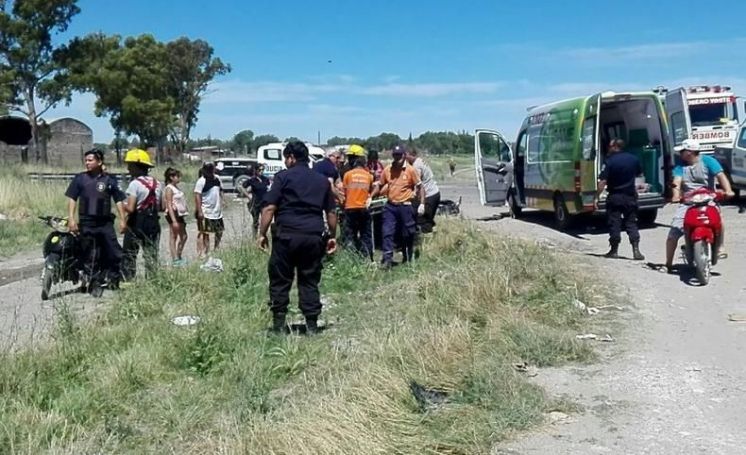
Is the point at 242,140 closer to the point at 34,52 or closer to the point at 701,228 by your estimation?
the point at 34,52

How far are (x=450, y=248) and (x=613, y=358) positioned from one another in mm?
5181

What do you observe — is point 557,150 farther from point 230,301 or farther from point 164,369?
point 164,369

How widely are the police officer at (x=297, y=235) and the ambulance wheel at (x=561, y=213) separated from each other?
9034mm

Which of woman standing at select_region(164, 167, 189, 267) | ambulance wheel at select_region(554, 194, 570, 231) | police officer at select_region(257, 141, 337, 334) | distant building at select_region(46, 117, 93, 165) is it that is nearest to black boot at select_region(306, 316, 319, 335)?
police officer at select_region(257, 141, 337, 334)

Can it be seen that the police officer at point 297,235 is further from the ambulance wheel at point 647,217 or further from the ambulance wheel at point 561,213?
the ambulance wheel at point 647,217

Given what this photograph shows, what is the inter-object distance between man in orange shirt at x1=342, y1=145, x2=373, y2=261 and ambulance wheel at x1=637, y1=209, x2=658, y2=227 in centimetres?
684

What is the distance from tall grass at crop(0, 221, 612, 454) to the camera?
186 inches

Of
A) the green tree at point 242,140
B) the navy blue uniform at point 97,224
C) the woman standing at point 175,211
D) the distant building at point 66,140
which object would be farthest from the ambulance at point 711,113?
the green tree at point 242,140

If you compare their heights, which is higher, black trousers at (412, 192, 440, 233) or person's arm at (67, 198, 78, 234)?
person's arm at (67, 198, 78, 234)

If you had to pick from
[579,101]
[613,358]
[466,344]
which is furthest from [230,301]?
[579,101]

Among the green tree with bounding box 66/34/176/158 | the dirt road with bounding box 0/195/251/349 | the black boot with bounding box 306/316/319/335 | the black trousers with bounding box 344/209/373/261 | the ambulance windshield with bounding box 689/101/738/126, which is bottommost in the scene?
the dirt road with bounding box 0/195/251/349

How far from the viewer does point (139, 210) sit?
1039 cm

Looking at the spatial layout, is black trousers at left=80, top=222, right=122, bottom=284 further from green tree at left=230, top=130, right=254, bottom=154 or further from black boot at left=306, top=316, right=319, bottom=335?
green tree at left=230, top=130, right=254, bottom=154

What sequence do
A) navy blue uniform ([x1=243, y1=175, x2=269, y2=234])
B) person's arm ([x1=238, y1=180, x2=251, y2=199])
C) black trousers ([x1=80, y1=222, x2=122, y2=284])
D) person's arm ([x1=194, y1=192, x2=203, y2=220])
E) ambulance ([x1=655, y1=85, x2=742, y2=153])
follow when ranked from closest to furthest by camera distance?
black trousers ([x1=80, y1=222, x2=122, y2=284]) → person's arm ([x1=194, y1=192, x2=203, y2=220]) → navy blue uniform ([x1=243, y1=175, x2=269, y2=234]) → person's arm ([x1=238, y1=180, x2=251, y2=199]) → ambulance ([x1=655, y1=85, x2=742, y2=153])
